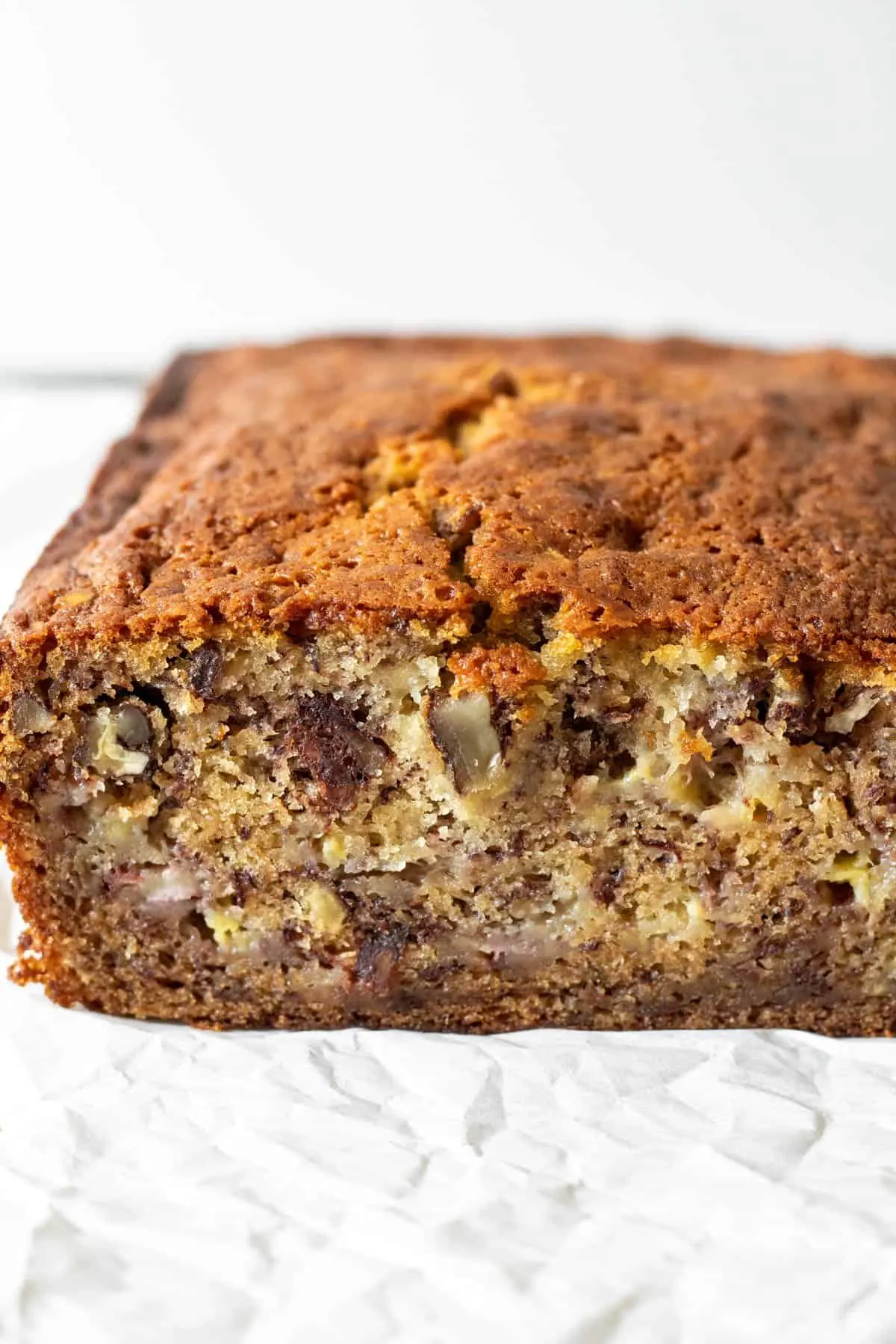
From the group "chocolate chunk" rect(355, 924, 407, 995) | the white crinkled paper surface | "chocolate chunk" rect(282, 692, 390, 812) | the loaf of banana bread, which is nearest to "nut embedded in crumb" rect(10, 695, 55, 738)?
the loaf of banana bread

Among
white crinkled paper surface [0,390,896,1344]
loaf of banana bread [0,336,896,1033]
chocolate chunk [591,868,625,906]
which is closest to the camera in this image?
white crinkled paper surface [0,390,896,1344]

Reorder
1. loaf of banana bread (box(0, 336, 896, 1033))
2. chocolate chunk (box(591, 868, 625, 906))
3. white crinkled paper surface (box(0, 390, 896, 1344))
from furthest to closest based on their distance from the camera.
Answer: chocolate chunk (box(591, 868, 625, 906)) → loaf of banana bread (box(0, 336, 896, 1033)) → white crinkled paper surface (box(0, 390, 896, 1344))

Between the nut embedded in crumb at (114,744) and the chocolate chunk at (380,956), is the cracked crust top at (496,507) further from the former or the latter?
the chocolate chunk at (380,956)

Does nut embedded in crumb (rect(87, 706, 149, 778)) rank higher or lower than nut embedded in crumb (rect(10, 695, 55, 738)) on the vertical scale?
lower

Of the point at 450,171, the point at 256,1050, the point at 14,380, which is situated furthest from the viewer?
the point at 450,171

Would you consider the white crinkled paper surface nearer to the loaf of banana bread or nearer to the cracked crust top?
the loaf of banana bread

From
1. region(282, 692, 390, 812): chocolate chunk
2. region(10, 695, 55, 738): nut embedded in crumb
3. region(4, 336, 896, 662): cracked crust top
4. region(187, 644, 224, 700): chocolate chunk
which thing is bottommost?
region(282, 692, 390, 812): chocolate chunk

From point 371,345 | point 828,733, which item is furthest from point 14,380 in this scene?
point 828,733

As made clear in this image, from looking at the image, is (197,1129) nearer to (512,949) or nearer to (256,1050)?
(256,1050)

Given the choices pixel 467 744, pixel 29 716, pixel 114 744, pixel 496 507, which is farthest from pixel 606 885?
pixel 29 716

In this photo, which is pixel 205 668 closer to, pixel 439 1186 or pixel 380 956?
A: pixel 380 956
